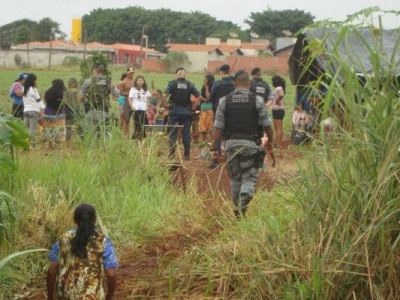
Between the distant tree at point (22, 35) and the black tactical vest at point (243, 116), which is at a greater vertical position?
the black tactical vest at point (243, 116)

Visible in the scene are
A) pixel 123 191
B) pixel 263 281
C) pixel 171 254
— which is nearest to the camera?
pixel 263 281

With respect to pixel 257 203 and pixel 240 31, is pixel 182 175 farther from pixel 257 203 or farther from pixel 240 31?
pixel 240 31

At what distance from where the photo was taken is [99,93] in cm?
1109

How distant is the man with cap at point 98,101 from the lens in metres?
9.90

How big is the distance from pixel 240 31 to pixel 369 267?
103m

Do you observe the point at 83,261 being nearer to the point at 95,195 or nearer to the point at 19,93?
the point at 95,195

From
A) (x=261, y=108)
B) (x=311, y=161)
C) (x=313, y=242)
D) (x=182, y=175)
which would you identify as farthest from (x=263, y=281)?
(x=182, y=175)

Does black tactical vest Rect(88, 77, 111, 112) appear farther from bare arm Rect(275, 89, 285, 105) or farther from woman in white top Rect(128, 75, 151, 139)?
bare arm Rect(275, 89, 285, 105)

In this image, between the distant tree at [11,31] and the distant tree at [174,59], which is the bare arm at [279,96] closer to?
the distant tree at [174,59]

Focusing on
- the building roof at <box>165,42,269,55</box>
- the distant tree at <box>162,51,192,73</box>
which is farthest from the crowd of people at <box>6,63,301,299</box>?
the building roof at <box>165,42,269,55</box>

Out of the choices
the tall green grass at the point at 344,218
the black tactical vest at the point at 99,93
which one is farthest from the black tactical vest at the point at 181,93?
the tall green grass at the point at 344,218

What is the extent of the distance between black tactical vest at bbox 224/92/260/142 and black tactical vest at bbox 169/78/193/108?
505 centimetres

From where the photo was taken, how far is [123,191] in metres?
8.84

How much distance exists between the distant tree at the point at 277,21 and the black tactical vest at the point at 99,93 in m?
86.3
